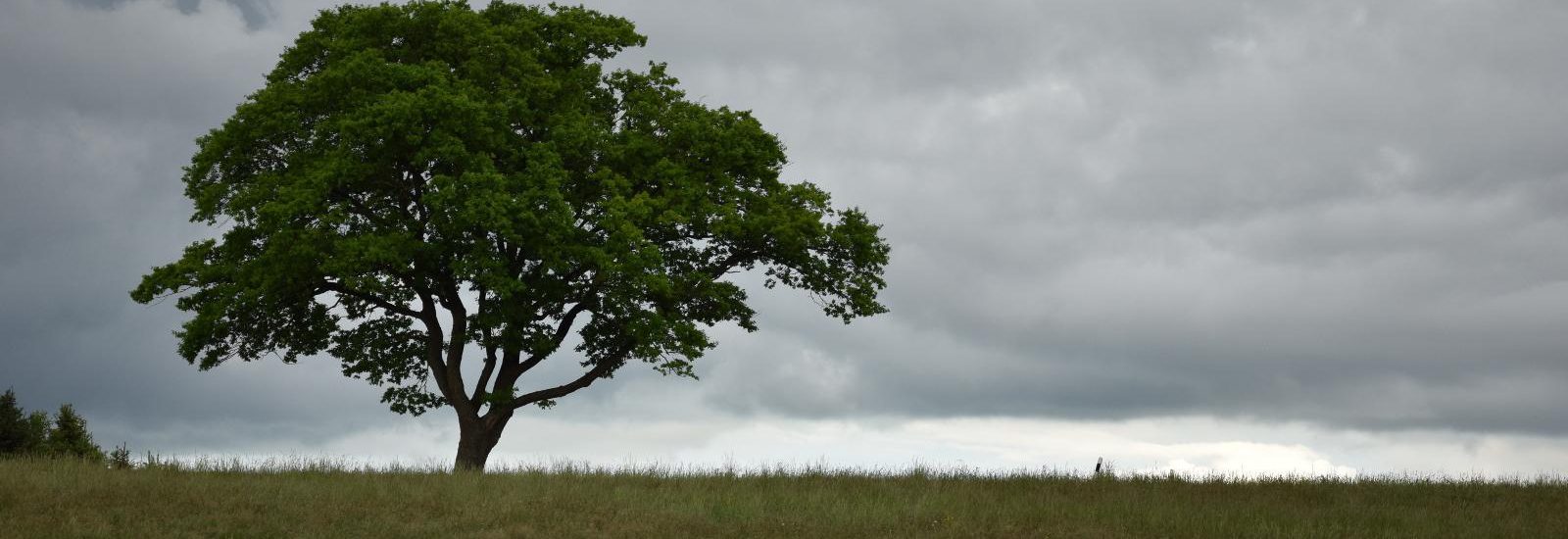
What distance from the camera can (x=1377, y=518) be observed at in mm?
21469

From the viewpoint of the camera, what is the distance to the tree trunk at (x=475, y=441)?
3134cm

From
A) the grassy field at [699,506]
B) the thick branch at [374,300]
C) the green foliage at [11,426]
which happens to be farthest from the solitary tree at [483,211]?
the green foliage at [11,426]

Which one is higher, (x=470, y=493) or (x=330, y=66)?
(x=330, y=66)

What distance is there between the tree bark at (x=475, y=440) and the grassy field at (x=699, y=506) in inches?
240

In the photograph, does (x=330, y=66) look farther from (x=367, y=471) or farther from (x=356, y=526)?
(x=356, y=526)

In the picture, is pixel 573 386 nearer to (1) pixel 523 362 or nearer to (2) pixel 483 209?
(1) pixel 523 362

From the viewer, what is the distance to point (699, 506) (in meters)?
20.7

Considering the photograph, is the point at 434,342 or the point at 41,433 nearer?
the point at 434,342

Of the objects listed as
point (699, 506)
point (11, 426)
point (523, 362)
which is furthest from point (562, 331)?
point (11, 426)

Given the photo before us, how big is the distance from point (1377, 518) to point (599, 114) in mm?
21192

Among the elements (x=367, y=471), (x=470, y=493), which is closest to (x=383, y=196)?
(x=367, y=471)

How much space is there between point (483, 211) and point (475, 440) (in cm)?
783

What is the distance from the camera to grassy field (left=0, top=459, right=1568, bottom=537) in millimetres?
18938

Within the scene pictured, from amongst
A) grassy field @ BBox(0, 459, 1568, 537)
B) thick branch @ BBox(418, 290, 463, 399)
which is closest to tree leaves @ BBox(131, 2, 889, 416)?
thick branch @ BBox(418, 290, 463, 399)
